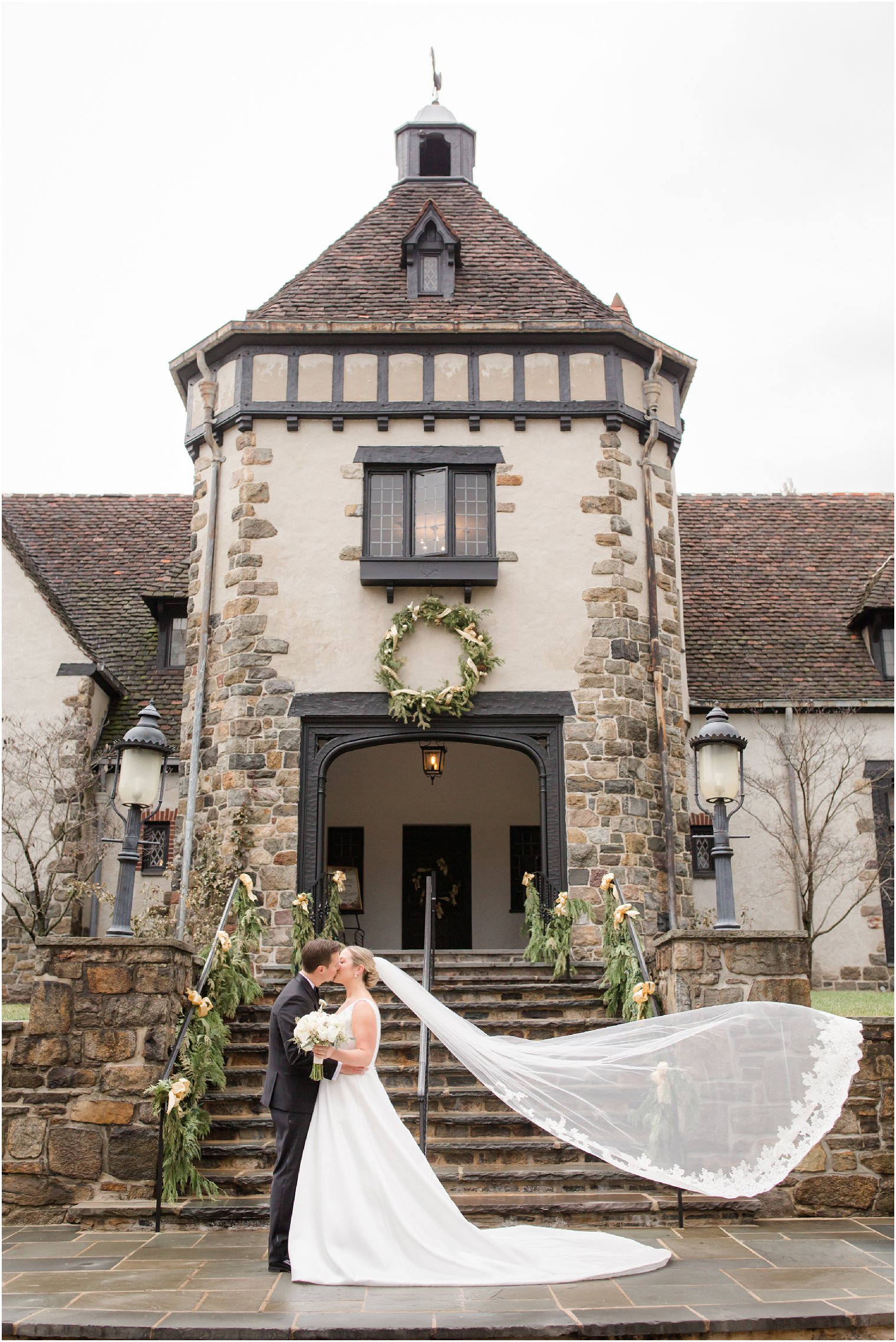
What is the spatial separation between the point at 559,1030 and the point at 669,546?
6113mm

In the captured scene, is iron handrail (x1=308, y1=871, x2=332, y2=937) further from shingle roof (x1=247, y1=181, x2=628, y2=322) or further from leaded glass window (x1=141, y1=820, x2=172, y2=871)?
shingle roof (x1=247, y1=181, x2=628, y2=322)

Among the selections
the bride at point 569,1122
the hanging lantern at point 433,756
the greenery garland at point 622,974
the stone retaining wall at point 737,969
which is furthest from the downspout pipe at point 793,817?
the bride at point 569,1122

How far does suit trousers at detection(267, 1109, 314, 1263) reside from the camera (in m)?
6.07

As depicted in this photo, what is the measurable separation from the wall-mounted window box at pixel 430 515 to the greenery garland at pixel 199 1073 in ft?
14.3

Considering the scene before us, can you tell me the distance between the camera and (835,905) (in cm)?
1530

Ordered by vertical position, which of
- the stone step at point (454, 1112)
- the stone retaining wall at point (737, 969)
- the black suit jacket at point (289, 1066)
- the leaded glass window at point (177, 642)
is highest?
the leaded glass window at point (177, 642)

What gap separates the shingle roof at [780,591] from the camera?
1592 centimetres

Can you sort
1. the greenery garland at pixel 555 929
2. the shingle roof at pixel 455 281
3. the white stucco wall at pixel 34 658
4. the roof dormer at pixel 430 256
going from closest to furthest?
the greenery garland at pixel 555 929 < the shingle roof at pixel 455 281 < the roof dormer at pixel 430 256 < the white stucco wall at pixel 34 658

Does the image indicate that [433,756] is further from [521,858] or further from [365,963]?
[365,963]

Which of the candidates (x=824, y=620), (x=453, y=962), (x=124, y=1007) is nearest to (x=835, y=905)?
(x=824, y=620)

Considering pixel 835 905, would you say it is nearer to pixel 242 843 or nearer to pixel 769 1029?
pixel 242 843

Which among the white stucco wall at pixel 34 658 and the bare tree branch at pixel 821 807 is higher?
the white stucco wall at pixel 34 658

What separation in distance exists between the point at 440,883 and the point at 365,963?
1023 centimetres

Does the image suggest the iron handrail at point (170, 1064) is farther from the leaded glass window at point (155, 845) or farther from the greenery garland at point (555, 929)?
the leaded glass window at point (155, 845)
